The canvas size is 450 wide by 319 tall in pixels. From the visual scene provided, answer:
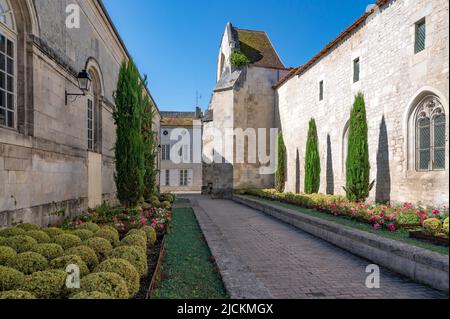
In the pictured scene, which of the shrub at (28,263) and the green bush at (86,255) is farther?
the green bush at (86,255)

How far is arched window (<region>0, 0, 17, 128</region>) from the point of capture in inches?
206

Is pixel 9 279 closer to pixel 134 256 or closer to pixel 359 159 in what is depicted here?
pixel 134 256

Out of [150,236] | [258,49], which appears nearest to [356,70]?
[258,49]

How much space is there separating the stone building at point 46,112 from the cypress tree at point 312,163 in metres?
9.33

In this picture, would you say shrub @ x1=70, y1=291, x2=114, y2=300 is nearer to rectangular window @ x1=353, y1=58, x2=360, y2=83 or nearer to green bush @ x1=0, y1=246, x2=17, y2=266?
green bush @ x1=0, y1=246, x2=17, y2=266

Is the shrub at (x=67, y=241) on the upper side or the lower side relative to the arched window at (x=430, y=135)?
lower

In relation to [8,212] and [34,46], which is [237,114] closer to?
[34,46]

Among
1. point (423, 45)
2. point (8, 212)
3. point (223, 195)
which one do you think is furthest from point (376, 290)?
point (223, 195)

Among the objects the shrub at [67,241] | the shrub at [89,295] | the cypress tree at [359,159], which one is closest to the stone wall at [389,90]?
the cypress tree at [359,159]

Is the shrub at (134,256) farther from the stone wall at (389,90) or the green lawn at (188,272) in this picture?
the stone wall at (389,90)

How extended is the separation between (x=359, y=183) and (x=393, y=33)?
5058 millimetres

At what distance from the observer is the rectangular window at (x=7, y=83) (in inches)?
206

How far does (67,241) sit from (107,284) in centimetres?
189

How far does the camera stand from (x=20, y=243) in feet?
12.6
